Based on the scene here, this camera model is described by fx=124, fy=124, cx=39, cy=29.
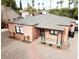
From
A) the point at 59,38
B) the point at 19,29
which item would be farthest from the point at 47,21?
the point at 19,29

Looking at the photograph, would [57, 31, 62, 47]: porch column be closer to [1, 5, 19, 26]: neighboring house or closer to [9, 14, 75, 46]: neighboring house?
[9, 14, 75, 46]: neighboring house

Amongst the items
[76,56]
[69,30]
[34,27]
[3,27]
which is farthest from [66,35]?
[3,27]

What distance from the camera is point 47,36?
1742 mm

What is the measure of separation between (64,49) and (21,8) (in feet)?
2.59

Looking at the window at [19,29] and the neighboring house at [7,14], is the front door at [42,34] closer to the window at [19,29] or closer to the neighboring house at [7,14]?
the window at [19,29]

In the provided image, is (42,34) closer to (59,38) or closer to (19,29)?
(59,38)

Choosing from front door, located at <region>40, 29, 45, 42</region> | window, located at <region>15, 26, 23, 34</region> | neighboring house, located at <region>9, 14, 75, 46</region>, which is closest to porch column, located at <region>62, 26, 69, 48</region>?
neighboring house, located at <region>9, 14, 75, 46</region>

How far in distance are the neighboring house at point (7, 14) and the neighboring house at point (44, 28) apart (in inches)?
2.8

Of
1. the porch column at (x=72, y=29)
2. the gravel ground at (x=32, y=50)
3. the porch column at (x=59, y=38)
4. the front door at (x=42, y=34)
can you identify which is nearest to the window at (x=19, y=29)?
the gravel ground at (x=32, y=50)

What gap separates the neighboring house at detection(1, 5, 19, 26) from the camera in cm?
168

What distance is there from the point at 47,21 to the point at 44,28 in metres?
0.11

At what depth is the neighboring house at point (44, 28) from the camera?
5.32ft

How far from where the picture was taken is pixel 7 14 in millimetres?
1701

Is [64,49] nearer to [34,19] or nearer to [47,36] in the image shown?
[47,36]
